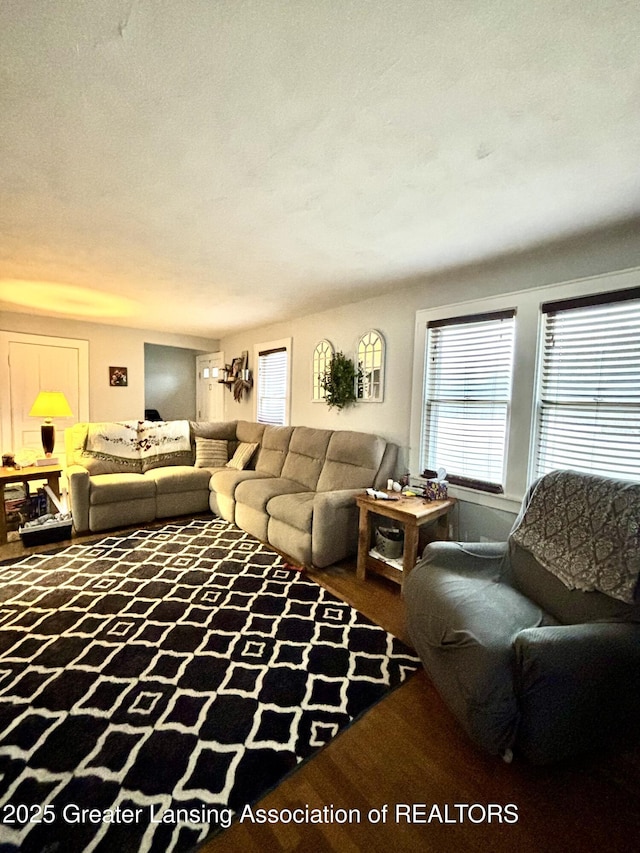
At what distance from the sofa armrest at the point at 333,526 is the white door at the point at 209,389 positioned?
387 centimetres

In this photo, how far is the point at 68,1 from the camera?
37.3 inches

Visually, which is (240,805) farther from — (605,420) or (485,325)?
(485,325)

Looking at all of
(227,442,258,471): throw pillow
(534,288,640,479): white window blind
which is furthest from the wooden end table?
(534,288,640,479): white window blind

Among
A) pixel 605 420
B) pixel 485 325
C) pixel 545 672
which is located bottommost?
pixel 545 672

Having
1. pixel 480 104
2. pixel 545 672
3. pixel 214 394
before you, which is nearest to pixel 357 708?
pixel 545 672

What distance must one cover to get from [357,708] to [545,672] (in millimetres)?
819

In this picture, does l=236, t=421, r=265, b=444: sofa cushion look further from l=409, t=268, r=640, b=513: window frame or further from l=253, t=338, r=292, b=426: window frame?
l=409, t=268, r=640, b=513: window frame

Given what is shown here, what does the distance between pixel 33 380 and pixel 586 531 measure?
611cm

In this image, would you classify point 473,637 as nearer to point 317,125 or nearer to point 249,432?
point 317,125

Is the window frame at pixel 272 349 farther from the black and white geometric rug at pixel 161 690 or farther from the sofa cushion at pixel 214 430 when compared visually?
the black and white geometric rug at pixel 161 690

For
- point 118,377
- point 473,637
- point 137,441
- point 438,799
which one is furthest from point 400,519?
point 118,377

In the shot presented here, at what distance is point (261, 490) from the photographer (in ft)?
11.4

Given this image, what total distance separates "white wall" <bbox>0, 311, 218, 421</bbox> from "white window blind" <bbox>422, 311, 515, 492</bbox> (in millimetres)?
4572

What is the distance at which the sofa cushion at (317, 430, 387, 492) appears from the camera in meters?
3.31
